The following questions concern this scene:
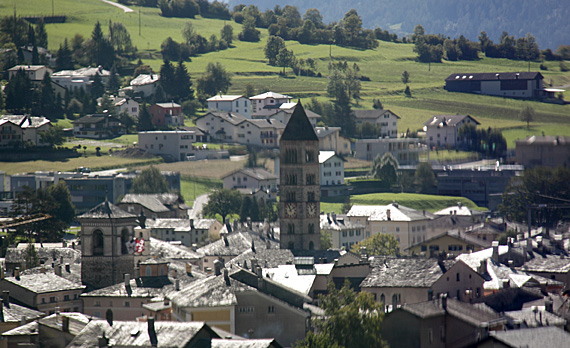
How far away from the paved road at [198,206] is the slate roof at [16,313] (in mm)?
81080

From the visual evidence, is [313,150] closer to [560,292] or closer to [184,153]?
[560,292]

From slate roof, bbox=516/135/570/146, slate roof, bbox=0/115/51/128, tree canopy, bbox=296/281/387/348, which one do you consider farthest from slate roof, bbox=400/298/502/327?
slate roof, bbox=0/115/51/128

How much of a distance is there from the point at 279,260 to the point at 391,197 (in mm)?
76220

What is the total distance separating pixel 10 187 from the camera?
6324 inches

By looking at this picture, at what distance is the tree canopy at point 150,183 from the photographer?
522ft

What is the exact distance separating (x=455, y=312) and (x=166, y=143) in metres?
137

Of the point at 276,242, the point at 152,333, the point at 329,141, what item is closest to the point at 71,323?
the point at 152,333

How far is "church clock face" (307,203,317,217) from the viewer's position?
343ft

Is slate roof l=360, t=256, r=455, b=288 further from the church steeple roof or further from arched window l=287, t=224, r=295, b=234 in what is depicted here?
the church steeple roof

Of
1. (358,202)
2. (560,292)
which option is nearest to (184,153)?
(358,202)

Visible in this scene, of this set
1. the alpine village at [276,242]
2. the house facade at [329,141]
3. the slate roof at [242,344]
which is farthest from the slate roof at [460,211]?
the slate roof at [242,344]

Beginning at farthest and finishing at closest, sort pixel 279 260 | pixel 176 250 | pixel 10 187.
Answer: pixel 10 187 < pixel 176 250 < pixel 279 260

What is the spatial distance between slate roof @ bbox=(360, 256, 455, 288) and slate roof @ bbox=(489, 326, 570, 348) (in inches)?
1035

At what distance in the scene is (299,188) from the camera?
10600 cm
